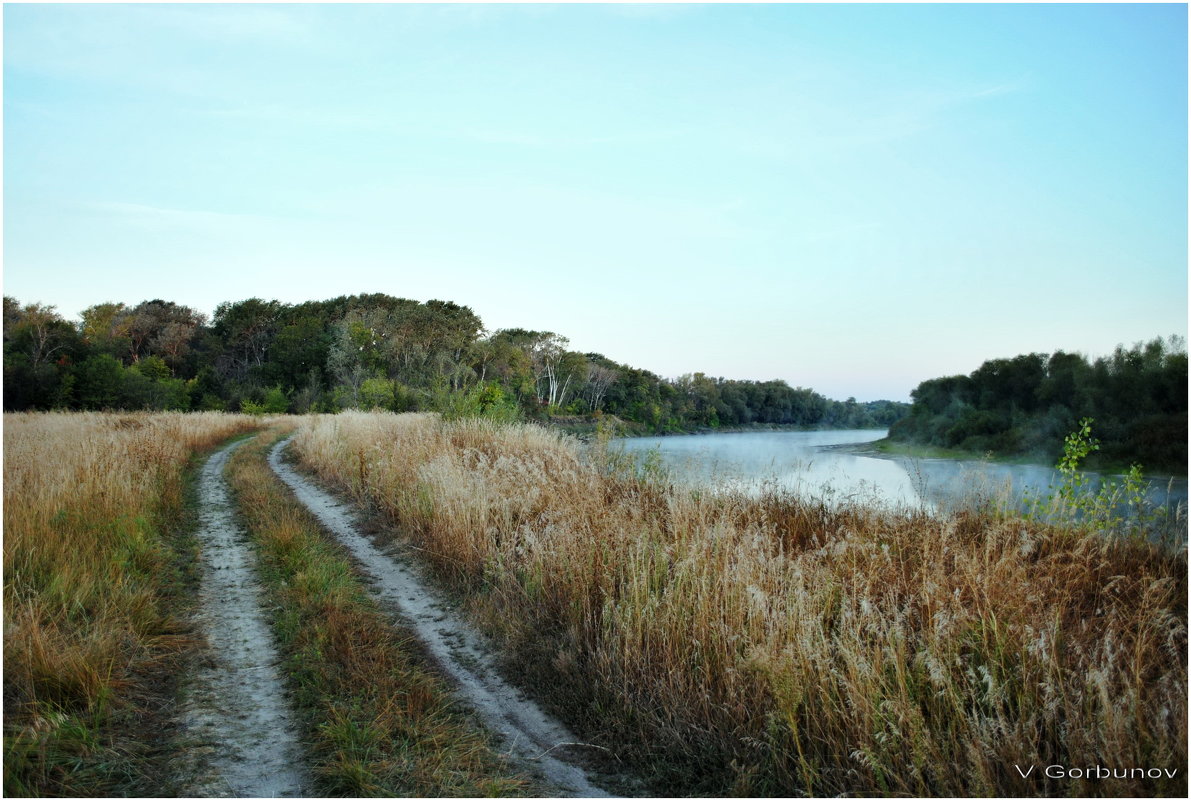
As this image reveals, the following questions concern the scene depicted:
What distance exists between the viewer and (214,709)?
4.03 meters

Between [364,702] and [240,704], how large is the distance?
32.7 inches

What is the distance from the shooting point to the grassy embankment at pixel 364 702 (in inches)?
132

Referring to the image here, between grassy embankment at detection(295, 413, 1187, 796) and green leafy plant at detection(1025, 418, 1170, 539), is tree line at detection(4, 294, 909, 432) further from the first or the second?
grassy embankment at detection(295, 413, 1187, 796)

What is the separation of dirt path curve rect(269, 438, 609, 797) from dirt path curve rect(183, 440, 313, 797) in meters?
1.18

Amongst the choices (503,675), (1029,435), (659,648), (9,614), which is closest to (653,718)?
(659,648)

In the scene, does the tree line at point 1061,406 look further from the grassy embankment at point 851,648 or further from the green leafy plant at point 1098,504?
the grassy embankment at point 851,648

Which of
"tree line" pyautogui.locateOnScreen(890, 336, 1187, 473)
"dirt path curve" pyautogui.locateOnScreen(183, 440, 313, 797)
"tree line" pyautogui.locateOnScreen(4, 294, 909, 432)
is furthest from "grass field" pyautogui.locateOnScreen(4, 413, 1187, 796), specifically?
"tree line" pyautogui.locateOnScreen(4, 294, 909, 432)

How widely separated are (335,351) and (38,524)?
4147cm

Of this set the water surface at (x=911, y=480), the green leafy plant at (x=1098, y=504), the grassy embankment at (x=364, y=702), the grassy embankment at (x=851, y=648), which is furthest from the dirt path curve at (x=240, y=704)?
the green leafy plant at (x=1098, y=504)

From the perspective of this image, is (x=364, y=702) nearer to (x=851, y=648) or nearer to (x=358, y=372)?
(x=851, y=648)

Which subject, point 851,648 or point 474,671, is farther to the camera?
point 474,671

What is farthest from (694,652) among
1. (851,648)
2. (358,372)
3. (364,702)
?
(358,372)

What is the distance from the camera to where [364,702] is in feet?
13.4

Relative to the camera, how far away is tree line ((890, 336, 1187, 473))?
16.8 ft
